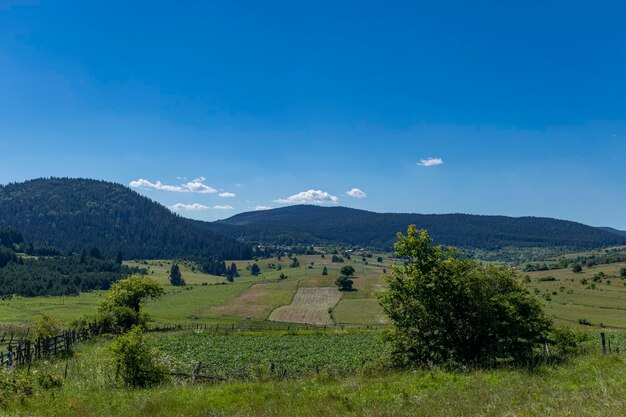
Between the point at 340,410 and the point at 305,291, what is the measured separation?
135 metres

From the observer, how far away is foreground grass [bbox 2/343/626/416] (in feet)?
40.7

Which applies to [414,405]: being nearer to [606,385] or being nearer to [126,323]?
[606,385]

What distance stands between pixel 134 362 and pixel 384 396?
579 inches

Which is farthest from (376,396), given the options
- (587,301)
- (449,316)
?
(587,301)

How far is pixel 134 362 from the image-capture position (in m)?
23.4

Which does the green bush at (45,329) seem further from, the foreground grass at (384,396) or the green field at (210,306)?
the green field at (210,306)

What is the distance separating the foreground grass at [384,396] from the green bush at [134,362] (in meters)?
1.15

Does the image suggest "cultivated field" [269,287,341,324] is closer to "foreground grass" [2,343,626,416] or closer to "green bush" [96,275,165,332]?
"green bush" [96,275,165,332]

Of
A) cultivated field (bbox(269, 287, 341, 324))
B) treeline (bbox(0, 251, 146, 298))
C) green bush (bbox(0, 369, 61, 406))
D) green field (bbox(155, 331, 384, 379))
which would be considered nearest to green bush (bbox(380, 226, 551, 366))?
green field (bbox(155, 331, 384, 379))

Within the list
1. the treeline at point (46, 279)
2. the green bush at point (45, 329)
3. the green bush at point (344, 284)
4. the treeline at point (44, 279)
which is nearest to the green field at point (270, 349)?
the green bush at point (45, 329)

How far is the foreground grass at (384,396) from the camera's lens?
488 inches

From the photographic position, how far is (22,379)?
66.6 feet

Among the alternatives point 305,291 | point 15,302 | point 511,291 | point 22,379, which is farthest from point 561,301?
point 15,302

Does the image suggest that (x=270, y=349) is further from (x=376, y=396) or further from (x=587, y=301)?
(x=587, y=301)
